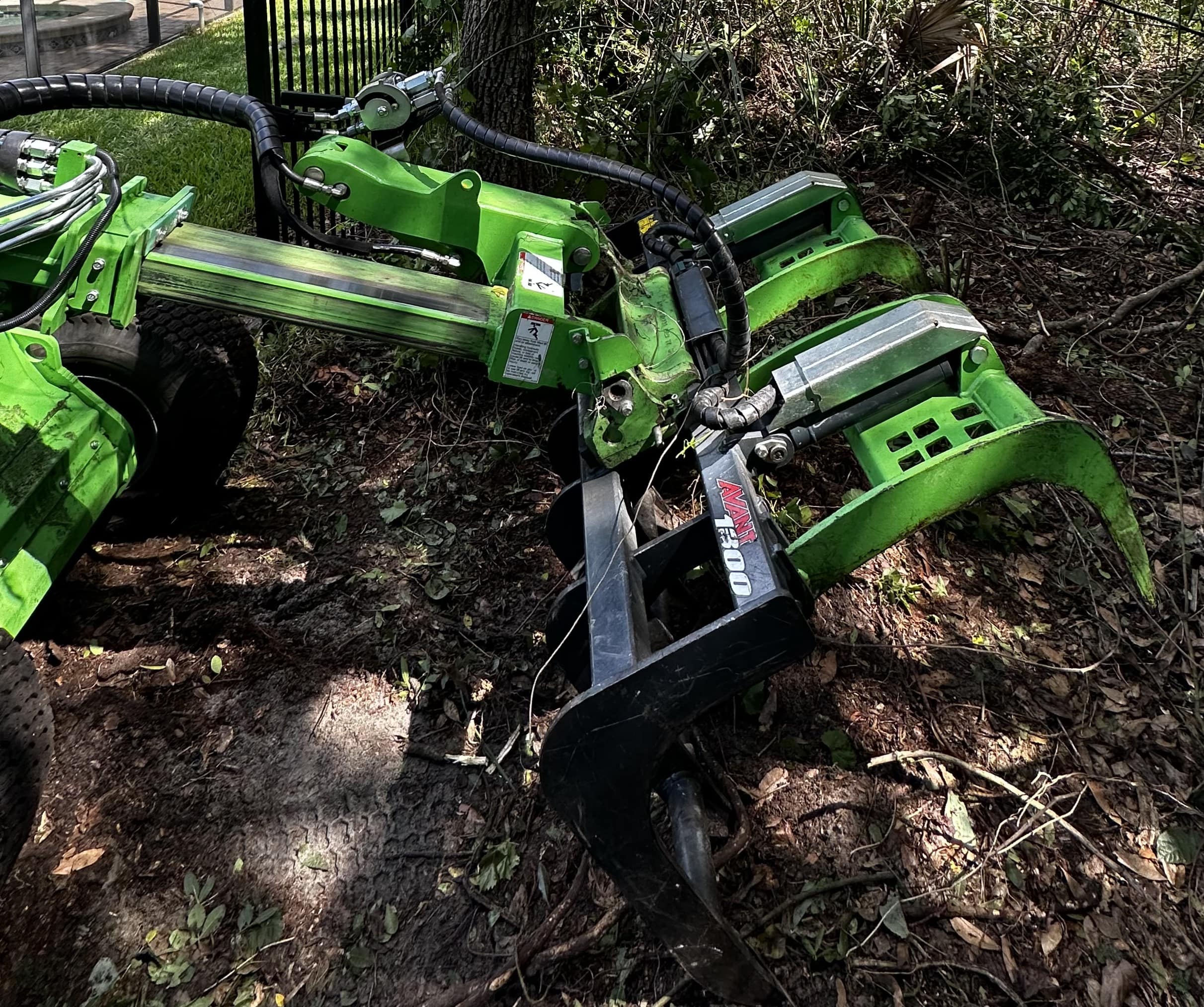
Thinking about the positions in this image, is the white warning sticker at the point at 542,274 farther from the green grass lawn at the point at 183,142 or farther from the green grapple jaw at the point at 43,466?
the green grass lawn at the point at 183,142

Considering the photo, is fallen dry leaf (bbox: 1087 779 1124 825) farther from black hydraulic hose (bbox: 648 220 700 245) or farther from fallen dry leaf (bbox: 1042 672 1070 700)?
black hydraulic hose (bbox: 648 220 700 245)

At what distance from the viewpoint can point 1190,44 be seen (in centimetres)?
604

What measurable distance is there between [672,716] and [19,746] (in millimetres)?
1503

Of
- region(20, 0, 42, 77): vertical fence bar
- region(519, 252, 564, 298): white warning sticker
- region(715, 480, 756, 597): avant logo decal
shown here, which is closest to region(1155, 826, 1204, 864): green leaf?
region(715, 480, 756, 597): avant logo decal

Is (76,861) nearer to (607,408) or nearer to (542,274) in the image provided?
(607,408)

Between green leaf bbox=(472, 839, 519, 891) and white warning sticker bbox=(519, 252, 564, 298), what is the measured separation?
145 cm

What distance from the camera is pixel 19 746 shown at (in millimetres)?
2129

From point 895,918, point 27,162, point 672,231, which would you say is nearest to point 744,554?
point 895,918

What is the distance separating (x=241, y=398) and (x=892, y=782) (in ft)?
8.04

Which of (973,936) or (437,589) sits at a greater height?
(973,936)

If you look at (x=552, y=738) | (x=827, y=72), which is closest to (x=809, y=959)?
(x=552, y=738)

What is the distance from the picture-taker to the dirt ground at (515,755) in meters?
2.22

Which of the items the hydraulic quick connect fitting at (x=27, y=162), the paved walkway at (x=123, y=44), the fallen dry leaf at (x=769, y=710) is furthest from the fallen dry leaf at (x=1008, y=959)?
the paved walkway at (x=123, y=44)

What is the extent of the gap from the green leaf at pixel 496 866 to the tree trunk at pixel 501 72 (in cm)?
288
